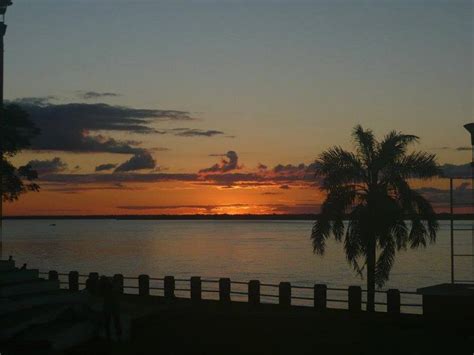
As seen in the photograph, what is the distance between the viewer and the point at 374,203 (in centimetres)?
2856

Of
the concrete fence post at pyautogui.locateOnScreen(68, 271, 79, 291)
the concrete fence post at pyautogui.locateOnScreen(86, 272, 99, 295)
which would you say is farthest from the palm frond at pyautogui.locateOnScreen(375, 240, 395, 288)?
the concrete fence post at pyautogui.locateOnScreen(68, 271, 79, 291)

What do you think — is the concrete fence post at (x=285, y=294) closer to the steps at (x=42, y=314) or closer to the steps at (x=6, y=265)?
the steps at (x=42, y=314)

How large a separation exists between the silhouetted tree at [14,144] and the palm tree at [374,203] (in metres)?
12.5

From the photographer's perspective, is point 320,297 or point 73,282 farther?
point 73,282

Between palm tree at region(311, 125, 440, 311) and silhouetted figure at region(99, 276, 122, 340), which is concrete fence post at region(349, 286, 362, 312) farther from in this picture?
A: silhouetted figure at region(99, 276, 122, 340)

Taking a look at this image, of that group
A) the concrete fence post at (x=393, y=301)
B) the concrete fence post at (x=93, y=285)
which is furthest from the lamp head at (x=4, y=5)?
the concrete fence post at (x=393, y=301)

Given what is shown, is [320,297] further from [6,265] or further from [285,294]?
[6,265]

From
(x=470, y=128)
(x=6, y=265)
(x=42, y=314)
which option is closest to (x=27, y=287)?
(x=6, y=265)

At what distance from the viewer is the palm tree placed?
92.9 ft

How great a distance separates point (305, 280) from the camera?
87.1m

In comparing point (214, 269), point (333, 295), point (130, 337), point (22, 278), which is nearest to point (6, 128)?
point (22, 278)

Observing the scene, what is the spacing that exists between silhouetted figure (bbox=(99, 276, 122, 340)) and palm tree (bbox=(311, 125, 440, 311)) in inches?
414

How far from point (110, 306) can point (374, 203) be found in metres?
12.6

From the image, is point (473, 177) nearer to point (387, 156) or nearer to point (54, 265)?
point (387, 156)
